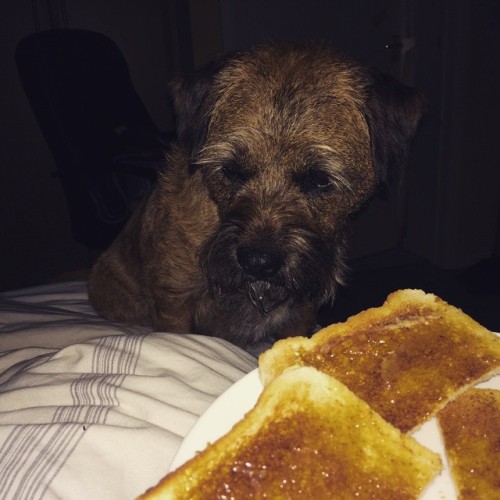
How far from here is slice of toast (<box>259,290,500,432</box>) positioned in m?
0.74

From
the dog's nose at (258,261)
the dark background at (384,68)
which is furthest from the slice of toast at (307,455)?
the dark background at (384,68)

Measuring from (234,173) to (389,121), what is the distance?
521 millimetres

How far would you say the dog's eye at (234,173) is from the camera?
158cm

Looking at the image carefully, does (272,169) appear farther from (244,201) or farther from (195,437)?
(195,437)

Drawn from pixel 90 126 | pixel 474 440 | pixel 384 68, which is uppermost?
pixel 474 440

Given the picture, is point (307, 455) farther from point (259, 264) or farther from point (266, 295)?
point (266, 295)

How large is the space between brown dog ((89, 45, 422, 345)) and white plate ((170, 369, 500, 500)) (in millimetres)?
804

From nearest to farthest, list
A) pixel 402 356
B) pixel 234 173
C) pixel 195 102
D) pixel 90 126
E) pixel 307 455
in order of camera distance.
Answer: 1. pixel 307 455
2. pixel 402 356
3. pixel 234 173
4. pixel 195 102
5. pixel 90 126

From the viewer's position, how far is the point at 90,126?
2.73 m

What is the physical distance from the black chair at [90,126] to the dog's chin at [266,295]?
97 cm

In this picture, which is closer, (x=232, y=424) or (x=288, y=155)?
(x=232, y=424)

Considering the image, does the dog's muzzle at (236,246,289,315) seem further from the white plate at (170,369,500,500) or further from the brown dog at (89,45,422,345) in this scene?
the white plate at (170,369,500,500)

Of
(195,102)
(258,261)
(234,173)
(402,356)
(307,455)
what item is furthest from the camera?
(195,102)

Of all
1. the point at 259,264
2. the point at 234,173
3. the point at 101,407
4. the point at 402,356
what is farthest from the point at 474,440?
the point at 234,173
